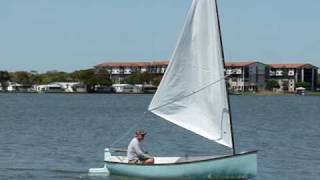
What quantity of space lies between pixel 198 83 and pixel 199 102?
0.67 meters

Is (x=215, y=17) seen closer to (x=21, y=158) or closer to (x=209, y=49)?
(x=209, y=49)

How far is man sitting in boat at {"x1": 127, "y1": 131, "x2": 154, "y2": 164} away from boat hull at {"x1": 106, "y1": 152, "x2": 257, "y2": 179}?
0.41 m

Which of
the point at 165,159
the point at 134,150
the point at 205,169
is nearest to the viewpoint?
the point at 205,169

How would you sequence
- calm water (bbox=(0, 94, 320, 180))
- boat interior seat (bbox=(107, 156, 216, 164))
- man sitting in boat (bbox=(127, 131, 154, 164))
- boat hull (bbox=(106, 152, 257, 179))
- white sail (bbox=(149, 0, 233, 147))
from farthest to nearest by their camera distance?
calm water (bbox=(0, 94, 320, 180)) < boat interior seat (bbox=(107, 156, 216, 164)) < man sitting in boat (bbox=(127, 131, 154, 164)) < white sail (bbox=(149, 0, 233, 147)) < boat hull (bbox=(106, 152, 257, 179))

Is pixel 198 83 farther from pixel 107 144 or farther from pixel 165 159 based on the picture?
pixel 107 144

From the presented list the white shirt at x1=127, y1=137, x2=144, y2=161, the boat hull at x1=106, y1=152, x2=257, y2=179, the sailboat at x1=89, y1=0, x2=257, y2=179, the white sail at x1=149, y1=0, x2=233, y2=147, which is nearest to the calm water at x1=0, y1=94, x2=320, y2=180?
the white shirt at x1=127, y1=137, x2=144, y2=161

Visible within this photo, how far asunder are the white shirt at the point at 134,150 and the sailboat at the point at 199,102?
1.19 feet

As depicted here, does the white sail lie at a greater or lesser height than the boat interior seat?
greater

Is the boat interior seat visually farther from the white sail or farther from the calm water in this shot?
the calm water

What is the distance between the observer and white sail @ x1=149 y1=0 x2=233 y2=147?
2717cm

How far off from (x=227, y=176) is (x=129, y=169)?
10.9 feet

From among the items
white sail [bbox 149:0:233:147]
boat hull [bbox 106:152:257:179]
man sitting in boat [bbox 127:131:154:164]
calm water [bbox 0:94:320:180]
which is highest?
white sail [bbox 149:0:233:147]

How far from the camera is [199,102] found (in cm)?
2803

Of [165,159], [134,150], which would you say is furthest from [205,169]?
[165,159]
